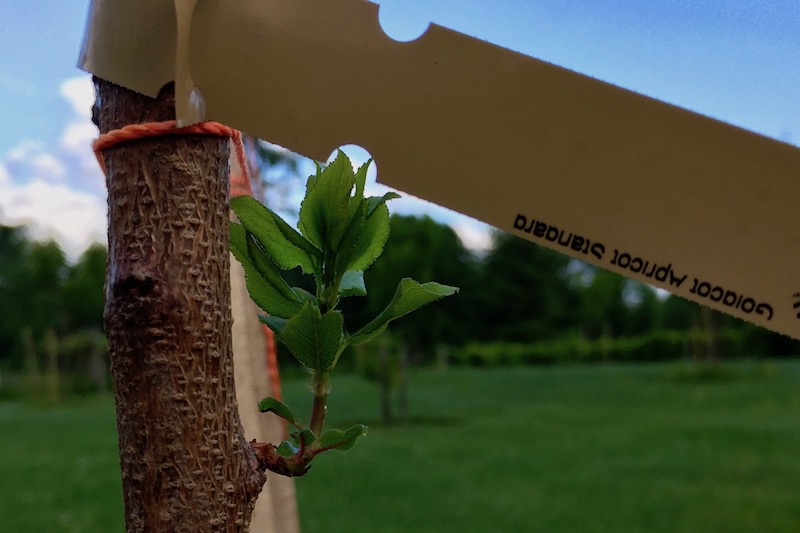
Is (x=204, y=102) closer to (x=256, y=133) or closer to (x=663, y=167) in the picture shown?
(x=256, y=133)

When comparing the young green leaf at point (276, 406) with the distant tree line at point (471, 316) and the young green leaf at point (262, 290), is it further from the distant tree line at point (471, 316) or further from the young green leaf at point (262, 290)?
the distant tree line at point (471, 316)

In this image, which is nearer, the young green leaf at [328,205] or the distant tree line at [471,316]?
the young green leaf at [328,205]

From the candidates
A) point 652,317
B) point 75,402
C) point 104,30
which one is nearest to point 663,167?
point 104,30

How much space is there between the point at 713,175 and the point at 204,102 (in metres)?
0.21

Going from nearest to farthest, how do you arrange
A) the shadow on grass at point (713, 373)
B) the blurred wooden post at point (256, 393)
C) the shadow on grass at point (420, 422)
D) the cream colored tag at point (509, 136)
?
the cream colored tag at point (509, 136) → the blurred wooden post at point (256, 393) → the shadow on grass at point (420, 422) → the shadow on grass at point (713, 373)

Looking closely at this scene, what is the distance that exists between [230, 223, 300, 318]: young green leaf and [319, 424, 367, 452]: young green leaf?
59 mm

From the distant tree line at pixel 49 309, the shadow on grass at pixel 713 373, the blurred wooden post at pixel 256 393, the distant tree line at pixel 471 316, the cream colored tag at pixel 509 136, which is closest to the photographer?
the cream colored tag at pixel 509 136

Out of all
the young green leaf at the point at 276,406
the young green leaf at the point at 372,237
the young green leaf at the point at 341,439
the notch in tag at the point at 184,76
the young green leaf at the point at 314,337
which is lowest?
the young green leaf at the point at 341,439

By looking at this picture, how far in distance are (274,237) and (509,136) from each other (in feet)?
0.39

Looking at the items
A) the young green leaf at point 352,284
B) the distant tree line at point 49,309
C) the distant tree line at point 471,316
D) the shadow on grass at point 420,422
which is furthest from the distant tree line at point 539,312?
the young green leaf at point 352,284

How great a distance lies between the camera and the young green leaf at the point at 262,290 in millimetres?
346

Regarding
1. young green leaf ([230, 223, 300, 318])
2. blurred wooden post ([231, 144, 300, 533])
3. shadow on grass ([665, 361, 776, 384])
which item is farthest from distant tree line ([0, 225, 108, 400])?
young green leaf ([230, 223, 300, 318])

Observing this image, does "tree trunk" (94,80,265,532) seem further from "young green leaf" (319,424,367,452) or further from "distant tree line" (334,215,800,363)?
"distant tree line" (334,215,800,363)

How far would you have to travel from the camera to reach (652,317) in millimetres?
7129
